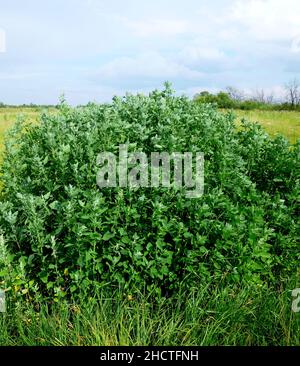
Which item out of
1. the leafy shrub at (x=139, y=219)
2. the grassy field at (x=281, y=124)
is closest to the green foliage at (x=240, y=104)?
the grassy field at (x=281, y=124)

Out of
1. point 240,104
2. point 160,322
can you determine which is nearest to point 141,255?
point 160,322

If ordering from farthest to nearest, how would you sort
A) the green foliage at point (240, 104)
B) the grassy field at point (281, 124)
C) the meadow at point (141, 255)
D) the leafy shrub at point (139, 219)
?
1. the green foliage at point (240, 104)
2. the grassy field at point (281, 124)
3. the leafy shrub at point (139, 219)
4. the meadow at point (141, 255)

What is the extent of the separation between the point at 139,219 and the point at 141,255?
0.35 meters

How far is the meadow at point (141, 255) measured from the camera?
4.02 metres

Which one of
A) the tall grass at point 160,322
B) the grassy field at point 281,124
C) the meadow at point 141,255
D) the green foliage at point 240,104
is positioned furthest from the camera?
the green foliage at point 240,104

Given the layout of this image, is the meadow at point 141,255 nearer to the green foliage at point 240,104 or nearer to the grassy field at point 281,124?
the grassy field at point 281,124

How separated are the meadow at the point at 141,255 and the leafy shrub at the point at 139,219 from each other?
0.05ft

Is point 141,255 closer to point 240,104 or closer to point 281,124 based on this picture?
point 281,124

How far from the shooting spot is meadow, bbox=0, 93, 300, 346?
4.02 metres

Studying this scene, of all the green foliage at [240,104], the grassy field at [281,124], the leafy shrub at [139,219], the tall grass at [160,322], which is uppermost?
the green foliage at [240,104]

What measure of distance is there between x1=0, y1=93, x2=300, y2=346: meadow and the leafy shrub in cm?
→ 2

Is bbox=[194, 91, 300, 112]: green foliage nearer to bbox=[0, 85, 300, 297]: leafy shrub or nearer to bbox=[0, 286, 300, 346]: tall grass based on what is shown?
bbox=[0, 85, 300, 297]: leafy shrub

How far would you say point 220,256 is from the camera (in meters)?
4.39

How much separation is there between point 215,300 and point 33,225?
5.82 feet
